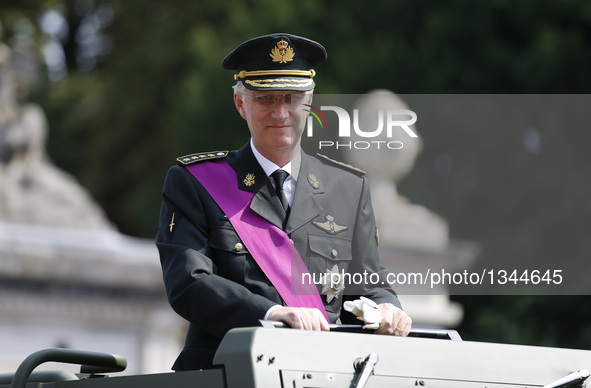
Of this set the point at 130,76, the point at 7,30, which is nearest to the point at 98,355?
the point at 130,76

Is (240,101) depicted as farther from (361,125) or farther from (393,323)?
(393,323)

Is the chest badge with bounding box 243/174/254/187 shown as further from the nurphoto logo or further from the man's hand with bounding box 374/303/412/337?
the man's hand with bounding box 374/303/412/337

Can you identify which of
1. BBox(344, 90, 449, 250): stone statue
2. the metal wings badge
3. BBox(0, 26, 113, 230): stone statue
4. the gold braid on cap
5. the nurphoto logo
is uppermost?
BBox(0, 26, 113, 230): stone statue

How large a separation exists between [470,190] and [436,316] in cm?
153

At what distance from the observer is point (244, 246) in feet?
13.4

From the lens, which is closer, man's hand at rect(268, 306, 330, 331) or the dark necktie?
man's hand at rect(268, 306, 330, 331)

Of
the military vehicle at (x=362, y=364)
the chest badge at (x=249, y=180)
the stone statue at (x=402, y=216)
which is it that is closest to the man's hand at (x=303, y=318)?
the military vehicle at (x=362, y=364)


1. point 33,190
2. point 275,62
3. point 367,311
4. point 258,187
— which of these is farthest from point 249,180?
point 33,190

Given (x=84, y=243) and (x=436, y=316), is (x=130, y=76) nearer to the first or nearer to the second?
(x=84, y=243)

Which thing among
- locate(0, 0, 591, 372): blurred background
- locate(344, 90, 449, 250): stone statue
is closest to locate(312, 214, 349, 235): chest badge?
locate(0, 0, 591, 372): blurred background

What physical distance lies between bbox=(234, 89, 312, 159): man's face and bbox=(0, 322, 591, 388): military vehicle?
718 mm

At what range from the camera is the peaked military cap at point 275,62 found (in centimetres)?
Answer: 422

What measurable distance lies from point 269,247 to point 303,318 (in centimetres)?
52

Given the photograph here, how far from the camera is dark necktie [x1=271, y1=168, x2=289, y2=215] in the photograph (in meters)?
4.26
